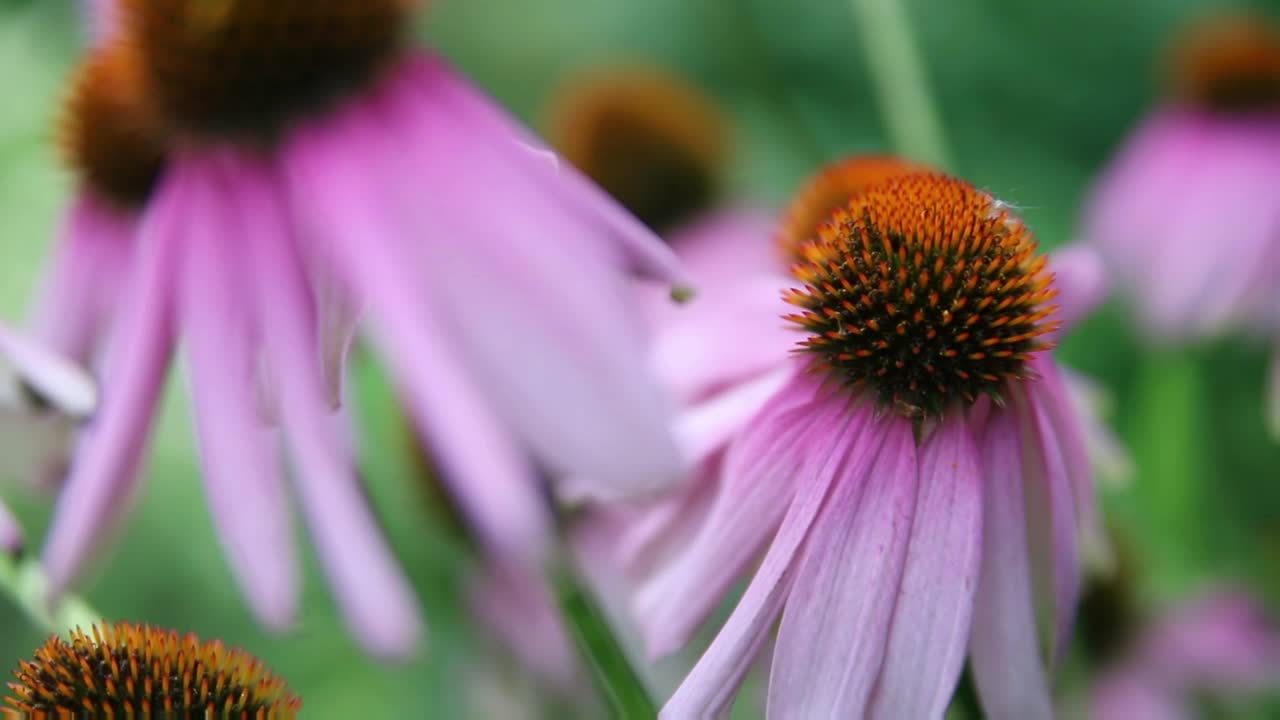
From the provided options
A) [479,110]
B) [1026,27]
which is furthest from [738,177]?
[479,110]

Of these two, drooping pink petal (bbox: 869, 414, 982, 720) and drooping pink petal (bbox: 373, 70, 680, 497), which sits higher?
drooping pink petal (bbox: 373, 70, 680, 497)

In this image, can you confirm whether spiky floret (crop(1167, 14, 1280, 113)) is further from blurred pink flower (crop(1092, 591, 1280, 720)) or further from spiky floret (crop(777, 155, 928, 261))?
spiky floret (crop(777, 155, 928, 261))

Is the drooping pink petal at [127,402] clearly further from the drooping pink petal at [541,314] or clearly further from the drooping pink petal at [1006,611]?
the drooping pink petal at [1006,611]

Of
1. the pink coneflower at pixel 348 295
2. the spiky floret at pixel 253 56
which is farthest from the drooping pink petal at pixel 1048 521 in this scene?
the spiky floret at pixel 253 56

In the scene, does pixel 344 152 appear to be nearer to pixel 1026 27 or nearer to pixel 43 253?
pixel 43 253

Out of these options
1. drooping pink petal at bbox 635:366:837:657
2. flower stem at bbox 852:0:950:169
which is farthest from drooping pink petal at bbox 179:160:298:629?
flower stem at bbox 852:0:950:169

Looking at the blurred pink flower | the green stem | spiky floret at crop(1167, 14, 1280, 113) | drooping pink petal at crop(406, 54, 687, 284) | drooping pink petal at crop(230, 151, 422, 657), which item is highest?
spiky floret at crop(1167, 14, 1280, 113)
